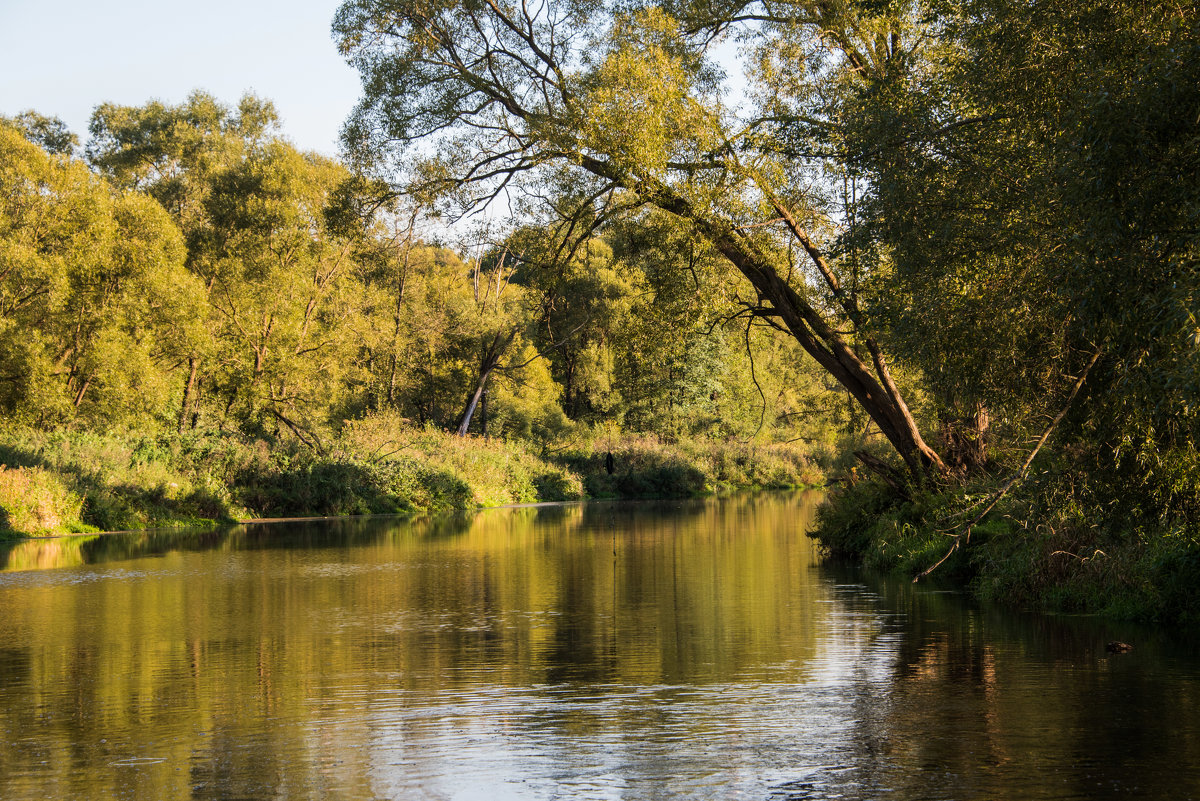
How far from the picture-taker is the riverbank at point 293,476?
27781 mm

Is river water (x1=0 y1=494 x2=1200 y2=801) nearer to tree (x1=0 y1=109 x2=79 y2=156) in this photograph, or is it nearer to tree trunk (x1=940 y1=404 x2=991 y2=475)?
tree trunk (x1=940 y1=404 x2=991 y2=475)

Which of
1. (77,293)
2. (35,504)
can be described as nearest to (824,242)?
(35,504)

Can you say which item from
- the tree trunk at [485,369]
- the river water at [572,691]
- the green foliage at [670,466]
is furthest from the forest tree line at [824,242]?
the green foliage at [670,466]

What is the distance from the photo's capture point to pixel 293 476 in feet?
114

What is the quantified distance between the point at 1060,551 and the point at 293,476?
26.4 m

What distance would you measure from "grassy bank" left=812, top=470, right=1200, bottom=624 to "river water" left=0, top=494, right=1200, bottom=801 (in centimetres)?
55

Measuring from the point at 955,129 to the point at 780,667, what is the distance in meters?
6.48

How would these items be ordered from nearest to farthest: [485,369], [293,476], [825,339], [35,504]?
[825,339] → [35,504] → [293,476] → [485,369]

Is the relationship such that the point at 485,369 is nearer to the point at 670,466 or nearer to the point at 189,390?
the point at 670,466

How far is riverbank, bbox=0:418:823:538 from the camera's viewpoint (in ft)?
91.1

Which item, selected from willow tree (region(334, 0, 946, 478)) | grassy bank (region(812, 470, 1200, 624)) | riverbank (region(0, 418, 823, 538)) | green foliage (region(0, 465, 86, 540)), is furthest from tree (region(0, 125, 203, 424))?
grassy bank (region(812, 470, 1200, 624))

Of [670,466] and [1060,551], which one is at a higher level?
[670,466]

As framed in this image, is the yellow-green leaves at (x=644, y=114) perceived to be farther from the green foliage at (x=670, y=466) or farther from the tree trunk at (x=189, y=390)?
the green foliage at (x=670, y=466)

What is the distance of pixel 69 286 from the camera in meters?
33.9
